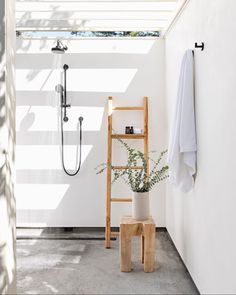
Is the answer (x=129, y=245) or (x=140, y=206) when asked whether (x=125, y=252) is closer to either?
(x=129, y=245)

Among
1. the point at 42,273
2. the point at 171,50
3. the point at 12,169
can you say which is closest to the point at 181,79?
the point at 171,50

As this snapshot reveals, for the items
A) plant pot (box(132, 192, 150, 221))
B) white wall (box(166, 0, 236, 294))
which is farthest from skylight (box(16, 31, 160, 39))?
plant pot (box(132, 192, 150, 221))

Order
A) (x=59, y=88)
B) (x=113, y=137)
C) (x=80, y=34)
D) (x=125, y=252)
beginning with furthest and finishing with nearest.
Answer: (x=80, y=34)
(x=59, y=88)
(x=113, y=137)
(x=125, y=252)

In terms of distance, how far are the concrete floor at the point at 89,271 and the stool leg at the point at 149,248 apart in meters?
0.07

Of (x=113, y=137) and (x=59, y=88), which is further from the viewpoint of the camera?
(x=59, y=88)

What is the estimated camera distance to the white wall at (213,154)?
1.85m

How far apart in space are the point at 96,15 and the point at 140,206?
2127 mm

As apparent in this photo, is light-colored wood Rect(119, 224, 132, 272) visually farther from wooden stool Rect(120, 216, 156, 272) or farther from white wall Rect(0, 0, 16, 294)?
white wall Rect(0, 0, 16, 294)

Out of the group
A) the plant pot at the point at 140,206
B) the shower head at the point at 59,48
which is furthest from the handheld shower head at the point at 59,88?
the plant pot at the point at 140,206

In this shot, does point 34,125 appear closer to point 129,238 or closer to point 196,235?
point 129,238

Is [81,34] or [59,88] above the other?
[81,34]

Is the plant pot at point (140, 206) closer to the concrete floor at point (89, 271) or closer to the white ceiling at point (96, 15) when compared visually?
the concrete floor at point (89, 271)

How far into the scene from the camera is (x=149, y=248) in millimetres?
3102

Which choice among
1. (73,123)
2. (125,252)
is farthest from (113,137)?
(125,252)
